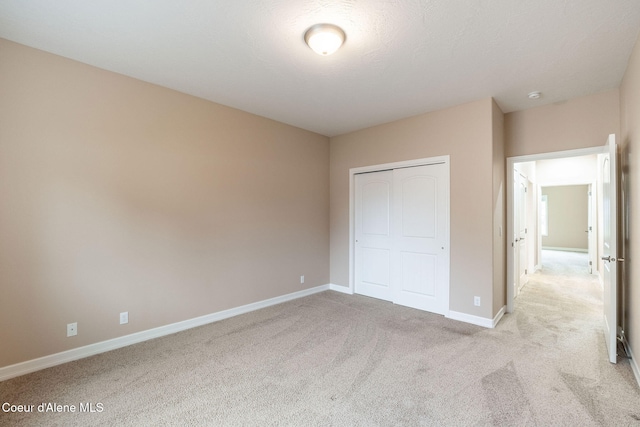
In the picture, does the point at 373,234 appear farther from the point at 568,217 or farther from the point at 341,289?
the point at 568,217

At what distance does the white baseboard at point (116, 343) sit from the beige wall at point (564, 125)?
13.3 feet

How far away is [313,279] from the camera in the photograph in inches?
190

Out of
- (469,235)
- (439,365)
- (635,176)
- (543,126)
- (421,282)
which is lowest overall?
(439,365)

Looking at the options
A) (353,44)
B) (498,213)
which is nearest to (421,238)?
(498,213)

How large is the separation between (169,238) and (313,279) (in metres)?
2.42

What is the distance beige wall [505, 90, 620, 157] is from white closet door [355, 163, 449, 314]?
3.54 ft

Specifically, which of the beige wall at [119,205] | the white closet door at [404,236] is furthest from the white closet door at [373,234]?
the beige wall at [119,205]

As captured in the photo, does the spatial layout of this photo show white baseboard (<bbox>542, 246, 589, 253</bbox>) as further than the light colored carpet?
Yes

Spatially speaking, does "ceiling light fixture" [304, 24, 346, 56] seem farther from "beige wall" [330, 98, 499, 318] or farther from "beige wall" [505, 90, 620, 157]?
"beige wall" [505, 90, 620, 157]

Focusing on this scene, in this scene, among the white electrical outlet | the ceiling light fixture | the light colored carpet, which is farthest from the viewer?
the white electrical outlet

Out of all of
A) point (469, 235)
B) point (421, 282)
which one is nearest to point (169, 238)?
point (421, 282)

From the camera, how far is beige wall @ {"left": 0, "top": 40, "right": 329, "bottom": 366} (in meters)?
2.37

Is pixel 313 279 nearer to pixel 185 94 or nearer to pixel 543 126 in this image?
pixel 185 94

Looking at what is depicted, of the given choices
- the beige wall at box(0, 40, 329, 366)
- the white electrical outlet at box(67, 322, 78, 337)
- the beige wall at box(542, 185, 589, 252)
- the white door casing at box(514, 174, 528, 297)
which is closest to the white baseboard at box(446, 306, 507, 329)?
the white door casing at box(514, 174, 528, 297)
